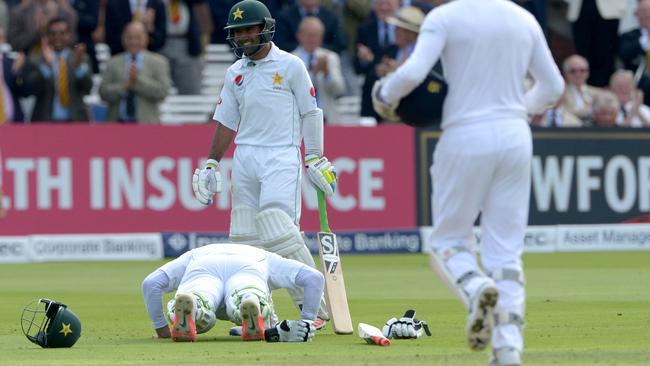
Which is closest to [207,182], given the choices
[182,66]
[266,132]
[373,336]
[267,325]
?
[266,132]

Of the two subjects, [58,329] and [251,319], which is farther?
[251,319]

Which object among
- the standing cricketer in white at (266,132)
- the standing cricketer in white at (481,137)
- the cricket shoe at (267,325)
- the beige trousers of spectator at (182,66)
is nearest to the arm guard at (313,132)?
the standing cricketer in white at (266,132)

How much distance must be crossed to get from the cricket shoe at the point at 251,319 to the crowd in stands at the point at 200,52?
9056mm

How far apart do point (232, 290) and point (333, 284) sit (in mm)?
930

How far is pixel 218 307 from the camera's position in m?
9.42

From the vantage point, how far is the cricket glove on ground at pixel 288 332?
9266 mm

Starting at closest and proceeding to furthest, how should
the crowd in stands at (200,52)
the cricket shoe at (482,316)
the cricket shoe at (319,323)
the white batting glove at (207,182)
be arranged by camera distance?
the cricket shoe at (482,316) → the cricket shoe at (319,323) → the white batting glove at (207,182) → the crowd in stands at (200,52)

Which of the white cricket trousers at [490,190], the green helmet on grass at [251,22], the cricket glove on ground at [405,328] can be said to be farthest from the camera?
the green helmet on grass at [251,22]

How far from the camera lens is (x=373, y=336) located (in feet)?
29.6

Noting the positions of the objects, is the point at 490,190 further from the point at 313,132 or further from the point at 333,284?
the point at 313,132

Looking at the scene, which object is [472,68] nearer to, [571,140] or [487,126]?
[487,126]

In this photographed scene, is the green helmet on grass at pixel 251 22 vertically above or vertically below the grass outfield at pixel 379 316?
above

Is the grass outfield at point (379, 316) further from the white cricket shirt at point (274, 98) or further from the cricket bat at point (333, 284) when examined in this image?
the white cricket shirt at point (274, 98)

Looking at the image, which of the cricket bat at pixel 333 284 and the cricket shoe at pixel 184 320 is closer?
the cricket shoe at pixel 184 320
